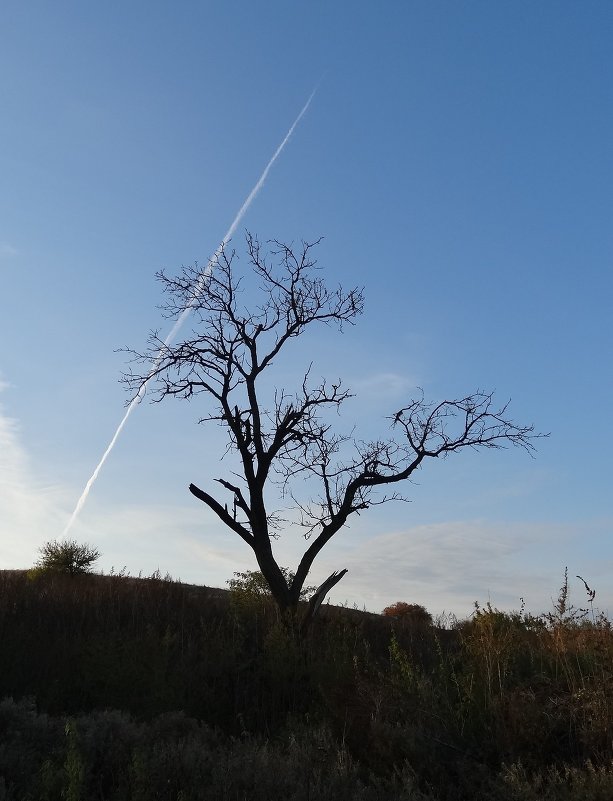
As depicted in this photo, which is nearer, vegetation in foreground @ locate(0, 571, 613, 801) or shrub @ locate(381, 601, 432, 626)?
vegetation in foreground @ locate(0, 571, 613, 801)

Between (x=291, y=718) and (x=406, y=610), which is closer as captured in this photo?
(x=291, y=718)

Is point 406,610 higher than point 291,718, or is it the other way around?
point 406,610

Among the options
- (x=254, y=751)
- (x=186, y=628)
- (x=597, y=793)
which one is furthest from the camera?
(x=186, y=628)

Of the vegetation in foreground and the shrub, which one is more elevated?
the shrub

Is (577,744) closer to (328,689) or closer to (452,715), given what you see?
(452,715)

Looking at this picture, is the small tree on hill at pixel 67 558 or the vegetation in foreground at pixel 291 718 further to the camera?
the small tree on hill at pixel 67 558

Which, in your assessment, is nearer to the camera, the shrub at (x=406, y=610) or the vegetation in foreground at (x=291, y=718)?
the vegetation in foreground at (x=291, y=718)

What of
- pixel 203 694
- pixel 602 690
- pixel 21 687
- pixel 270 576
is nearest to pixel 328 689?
pixel 203 694

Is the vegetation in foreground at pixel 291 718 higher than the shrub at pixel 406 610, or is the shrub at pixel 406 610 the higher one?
the shrub at pixel 406 610

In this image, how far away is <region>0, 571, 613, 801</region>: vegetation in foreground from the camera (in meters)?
5.76

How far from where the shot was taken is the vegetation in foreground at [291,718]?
5762mm

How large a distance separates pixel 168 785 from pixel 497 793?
2660 mm

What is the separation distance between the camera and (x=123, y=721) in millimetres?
7410

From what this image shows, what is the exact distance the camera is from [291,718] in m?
9.02
